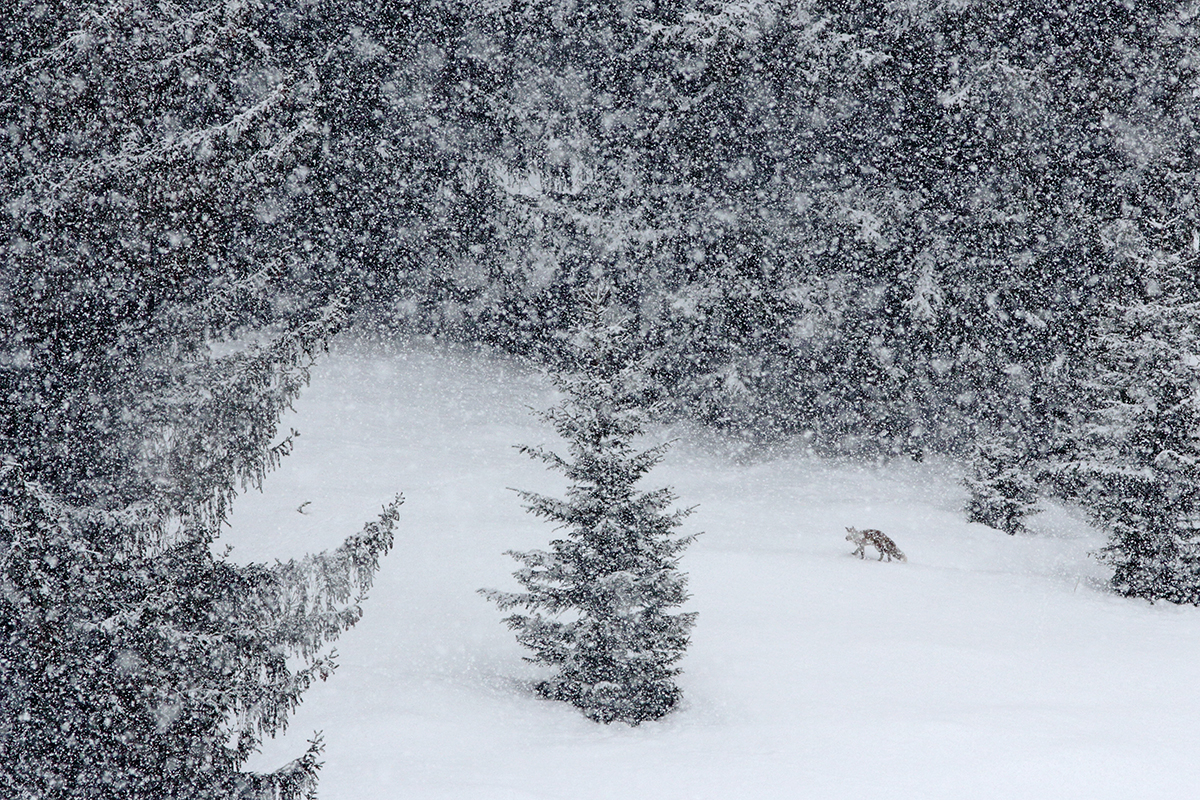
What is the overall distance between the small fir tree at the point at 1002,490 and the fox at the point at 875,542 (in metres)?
3.29

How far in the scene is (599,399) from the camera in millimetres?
8930

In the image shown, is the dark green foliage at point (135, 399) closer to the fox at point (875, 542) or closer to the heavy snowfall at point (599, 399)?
the heavy snowfall at point (599, 399)

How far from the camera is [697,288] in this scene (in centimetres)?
1988

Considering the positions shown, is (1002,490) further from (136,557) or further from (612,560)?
(136,557)

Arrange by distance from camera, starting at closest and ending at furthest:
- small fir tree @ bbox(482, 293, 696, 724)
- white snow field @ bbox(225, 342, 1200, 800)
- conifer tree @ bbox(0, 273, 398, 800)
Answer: conifer tree @ bbox(0, 273, 398, 800)
white snow field @ bbox(225, 342, 1200, 800)
small fir tree @ bbox(482, 293, 696, 724)

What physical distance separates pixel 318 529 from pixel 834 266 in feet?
40.3

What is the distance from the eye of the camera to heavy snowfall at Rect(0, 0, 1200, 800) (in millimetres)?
4523

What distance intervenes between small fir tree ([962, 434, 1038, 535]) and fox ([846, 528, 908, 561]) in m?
3.29

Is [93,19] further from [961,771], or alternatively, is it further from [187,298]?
[961,771]

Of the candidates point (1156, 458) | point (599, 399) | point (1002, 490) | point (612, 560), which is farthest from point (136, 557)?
point (1002, 490)

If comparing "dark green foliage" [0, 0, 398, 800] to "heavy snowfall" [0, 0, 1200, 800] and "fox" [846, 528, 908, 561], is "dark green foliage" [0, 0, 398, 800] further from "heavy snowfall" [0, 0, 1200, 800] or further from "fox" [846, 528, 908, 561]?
"fox" [846, 528, 908, 561]

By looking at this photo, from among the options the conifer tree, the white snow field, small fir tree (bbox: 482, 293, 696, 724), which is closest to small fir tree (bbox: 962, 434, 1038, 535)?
the white snow field

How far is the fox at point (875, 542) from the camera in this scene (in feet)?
44.4

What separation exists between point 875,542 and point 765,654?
4.12 meters
